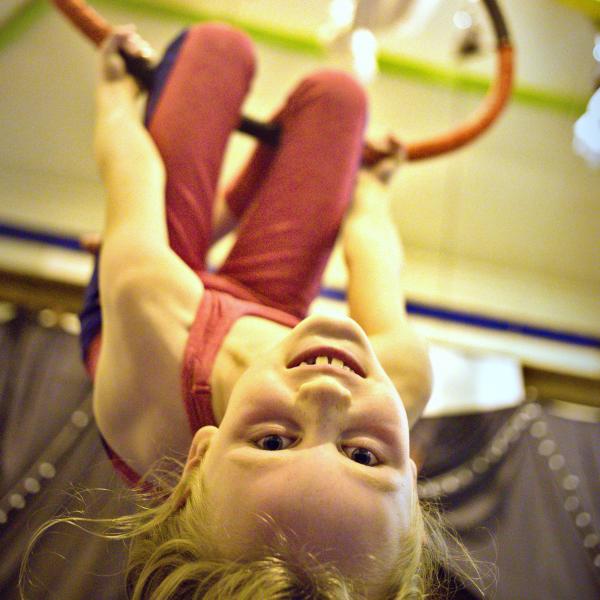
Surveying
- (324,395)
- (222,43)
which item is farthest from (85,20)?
(324,395)

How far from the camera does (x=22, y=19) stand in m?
2.36

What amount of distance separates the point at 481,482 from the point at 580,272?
1390mm

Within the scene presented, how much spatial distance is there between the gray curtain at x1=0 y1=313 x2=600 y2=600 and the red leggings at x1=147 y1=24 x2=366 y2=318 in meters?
0.42

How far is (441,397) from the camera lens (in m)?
2.32

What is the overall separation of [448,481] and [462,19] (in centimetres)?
145

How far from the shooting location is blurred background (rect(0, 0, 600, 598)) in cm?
236

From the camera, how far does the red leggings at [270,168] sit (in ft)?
3.75

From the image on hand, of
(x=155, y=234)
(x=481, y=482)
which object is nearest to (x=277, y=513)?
(x=155, y=234)

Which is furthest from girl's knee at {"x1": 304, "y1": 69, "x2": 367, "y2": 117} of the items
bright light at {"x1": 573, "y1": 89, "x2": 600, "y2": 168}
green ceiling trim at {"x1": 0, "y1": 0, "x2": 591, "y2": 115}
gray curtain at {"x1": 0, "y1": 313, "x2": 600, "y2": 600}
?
green ceiling trim at {"x1": 0, "y1": 0, "x2": 591, "y2": 115}

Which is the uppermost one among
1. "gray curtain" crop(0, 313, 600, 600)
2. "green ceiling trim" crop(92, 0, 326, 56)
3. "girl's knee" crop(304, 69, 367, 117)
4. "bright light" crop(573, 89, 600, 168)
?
"bright light" crop(573, 89, 600, 168)

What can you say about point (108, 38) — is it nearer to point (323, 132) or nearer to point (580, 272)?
point (323, 132)

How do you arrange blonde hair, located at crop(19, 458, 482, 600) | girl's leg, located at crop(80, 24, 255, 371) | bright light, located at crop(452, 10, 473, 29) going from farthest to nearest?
bright light, located at crop(452, 10, 473, 29) < girl's leg, located at crop(80, 24, 255, 371) < blonde hair, located at crop(19, 458, 482, 600)

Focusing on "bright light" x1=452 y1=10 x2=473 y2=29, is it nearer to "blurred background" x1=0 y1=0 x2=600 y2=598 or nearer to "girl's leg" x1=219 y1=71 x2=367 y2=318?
"blurred background" x1=0 y1=0 x2=600 y2=598

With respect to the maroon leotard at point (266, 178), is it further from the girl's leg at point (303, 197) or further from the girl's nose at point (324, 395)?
the girl's nose at point (324, 395)
